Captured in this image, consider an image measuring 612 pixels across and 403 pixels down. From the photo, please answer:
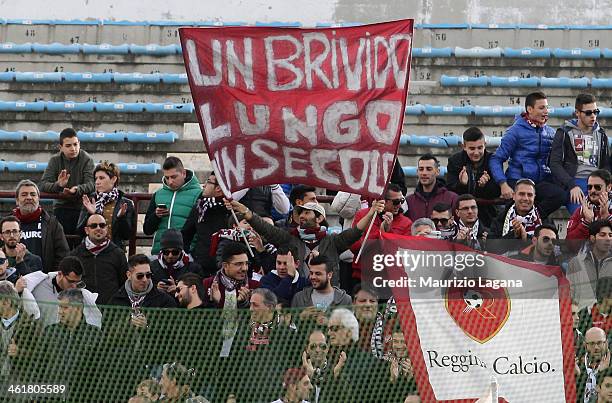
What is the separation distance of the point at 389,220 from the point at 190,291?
1893 millimetres

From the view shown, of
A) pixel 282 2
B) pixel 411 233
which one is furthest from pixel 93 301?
pixel 282 2

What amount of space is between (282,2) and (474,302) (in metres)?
12.7

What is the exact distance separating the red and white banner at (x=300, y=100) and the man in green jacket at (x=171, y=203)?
1620 millimetres

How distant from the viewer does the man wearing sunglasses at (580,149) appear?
13906 millimetres

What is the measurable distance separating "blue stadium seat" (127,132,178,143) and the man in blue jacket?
14.4ft

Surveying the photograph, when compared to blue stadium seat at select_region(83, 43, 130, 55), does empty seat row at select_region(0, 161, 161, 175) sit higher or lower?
lower

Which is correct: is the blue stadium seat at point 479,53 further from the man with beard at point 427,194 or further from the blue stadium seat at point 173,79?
the man with beard at point 427,194

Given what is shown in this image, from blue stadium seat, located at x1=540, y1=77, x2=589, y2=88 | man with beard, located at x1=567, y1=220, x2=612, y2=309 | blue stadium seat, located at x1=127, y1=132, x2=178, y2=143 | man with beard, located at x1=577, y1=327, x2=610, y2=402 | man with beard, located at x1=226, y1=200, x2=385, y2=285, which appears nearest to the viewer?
man with beard, located at x1=577, y1=327, x2=610, y2=402

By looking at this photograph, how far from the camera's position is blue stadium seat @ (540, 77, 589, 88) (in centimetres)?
1866

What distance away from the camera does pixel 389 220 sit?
42.3ft

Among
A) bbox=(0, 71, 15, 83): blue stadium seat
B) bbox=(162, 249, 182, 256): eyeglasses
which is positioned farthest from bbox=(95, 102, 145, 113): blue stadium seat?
bbox=(162, 249, 182, 256): eyeglasses

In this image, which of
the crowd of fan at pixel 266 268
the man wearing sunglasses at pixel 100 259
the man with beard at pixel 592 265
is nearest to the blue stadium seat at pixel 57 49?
the crowd of fan at pixel 266 268

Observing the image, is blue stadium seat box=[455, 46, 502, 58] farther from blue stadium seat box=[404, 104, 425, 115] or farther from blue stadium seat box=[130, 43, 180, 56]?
blue stadium seat box=[130, 43, 180, 56]

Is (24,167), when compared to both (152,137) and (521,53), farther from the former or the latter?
(521,53)
